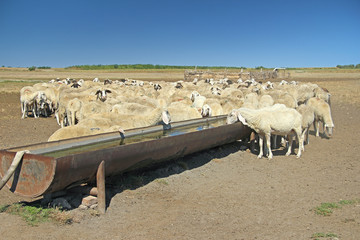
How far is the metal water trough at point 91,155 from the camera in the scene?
513 centimetres

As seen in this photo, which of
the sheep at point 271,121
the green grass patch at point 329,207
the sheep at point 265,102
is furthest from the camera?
the sheep at point 265,102

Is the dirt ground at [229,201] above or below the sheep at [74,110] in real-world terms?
below

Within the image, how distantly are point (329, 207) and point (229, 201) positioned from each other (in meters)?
1.80

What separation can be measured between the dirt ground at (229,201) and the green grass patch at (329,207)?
0.37ft

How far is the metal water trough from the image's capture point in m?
5.13

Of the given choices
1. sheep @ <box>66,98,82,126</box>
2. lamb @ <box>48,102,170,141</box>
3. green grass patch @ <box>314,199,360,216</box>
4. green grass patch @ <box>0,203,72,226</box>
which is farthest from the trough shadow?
sheep @ <box>66,98,82,126</box>

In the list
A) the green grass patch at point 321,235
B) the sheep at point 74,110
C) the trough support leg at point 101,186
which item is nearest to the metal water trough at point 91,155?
the trough support leg at point 101,186

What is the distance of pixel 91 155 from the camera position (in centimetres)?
558

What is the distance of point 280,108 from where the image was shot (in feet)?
34.4

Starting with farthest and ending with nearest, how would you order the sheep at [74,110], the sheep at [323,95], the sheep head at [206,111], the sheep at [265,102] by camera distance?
the sheep at [323,95] < the sheep at [265,102] < the sheep at [74,110] < the sheep head at [206,111]

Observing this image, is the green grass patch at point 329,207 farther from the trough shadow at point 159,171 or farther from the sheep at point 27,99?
the sheep at point 27,99

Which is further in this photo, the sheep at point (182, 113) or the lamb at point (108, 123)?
the sheep at point (182, 113)

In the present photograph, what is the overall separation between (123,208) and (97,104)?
7287mm

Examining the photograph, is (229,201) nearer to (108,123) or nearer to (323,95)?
(108,123)
